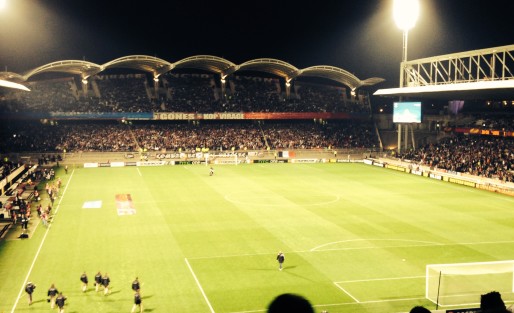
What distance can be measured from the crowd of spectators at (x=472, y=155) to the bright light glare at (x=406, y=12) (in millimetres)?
16622

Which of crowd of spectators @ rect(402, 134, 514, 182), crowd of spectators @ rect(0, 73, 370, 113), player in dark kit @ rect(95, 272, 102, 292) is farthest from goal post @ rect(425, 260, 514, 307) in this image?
crowd of spectators @ rect(0, 73, 370, 113)

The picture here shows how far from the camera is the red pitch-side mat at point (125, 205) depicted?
131ft

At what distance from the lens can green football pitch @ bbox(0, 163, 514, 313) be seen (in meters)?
22.8

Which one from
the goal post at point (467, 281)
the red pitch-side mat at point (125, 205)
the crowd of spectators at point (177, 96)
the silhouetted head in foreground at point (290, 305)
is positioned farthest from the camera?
the crowd of spectators at point (177, 96)

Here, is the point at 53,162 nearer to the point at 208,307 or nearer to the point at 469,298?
the point at 208,307

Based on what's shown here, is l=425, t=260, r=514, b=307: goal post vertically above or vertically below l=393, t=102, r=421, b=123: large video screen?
below

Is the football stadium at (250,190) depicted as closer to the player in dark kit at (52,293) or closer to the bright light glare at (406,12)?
the player in dark kit at (52,293)

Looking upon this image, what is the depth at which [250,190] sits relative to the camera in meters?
50.3

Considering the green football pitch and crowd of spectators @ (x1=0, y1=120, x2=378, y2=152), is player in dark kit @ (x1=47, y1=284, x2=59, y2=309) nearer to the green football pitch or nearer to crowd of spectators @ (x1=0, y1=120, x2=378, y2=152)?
the green football pitch

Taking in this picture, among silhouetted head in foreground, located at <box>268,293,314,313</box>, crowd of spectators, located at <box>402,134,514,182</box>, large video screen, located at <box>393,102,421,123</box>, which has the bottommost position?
crowd of spectators, located at <box>402,134,514,182</box>

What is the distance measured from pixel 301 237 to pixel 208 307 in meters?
11.9

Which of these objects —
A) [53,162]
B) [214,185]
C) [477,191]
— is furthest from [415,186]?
[53,162]

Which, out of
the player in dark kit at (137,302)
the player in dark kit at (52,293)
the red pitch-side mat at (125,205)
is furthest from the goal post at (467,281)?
the red pitch-side mat at (125,205)

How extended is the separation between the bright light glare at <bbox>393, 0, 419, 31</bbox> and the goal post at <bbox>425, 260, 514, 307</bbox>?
1785 inches
